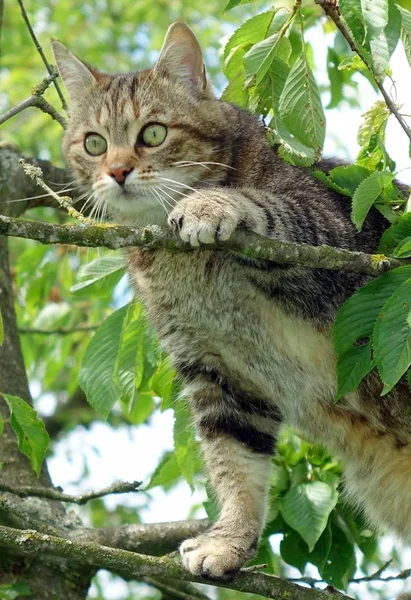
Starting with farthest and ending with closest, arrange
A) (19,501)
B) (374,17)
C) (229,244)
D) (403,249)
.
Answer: (19,501) < (229,244) < (403,249) < (374,17)

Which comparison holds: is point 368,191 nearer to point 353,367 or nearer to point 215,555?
point 353,367

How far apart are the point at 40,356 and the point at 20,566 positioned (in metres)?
3.05

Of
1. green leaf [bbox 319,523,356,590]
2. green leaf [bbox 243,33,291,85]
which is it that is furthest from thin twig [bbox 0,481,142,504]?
green leaf [bbox 243,33,291,85]

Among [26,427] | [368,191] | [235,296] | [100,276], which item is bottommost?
[26,427]

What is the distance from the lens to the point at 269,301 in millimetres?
3439

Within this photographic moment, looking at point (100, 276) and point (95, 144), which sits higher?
point (95, 144)

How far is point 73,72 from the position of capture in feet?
13.4

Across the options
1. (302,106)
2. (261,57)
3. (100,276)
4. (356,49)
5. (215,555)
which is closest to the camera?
(356,49)

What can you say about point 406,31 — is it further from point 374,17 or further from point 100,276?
point 100,276

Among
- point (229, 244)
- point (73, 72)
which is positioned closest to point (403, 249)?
point (229, 244)

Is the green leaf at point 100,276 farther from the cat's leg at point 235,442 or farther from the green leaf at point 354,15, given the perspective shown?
the green leaf at point 354,15

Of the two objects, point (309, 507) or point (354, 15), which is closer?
point (354, 15)

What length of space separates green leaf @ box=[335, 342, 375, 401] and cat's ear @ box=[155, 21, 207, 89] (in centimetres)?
157

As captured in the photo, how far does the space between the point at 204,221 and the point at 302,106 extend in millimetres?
579
